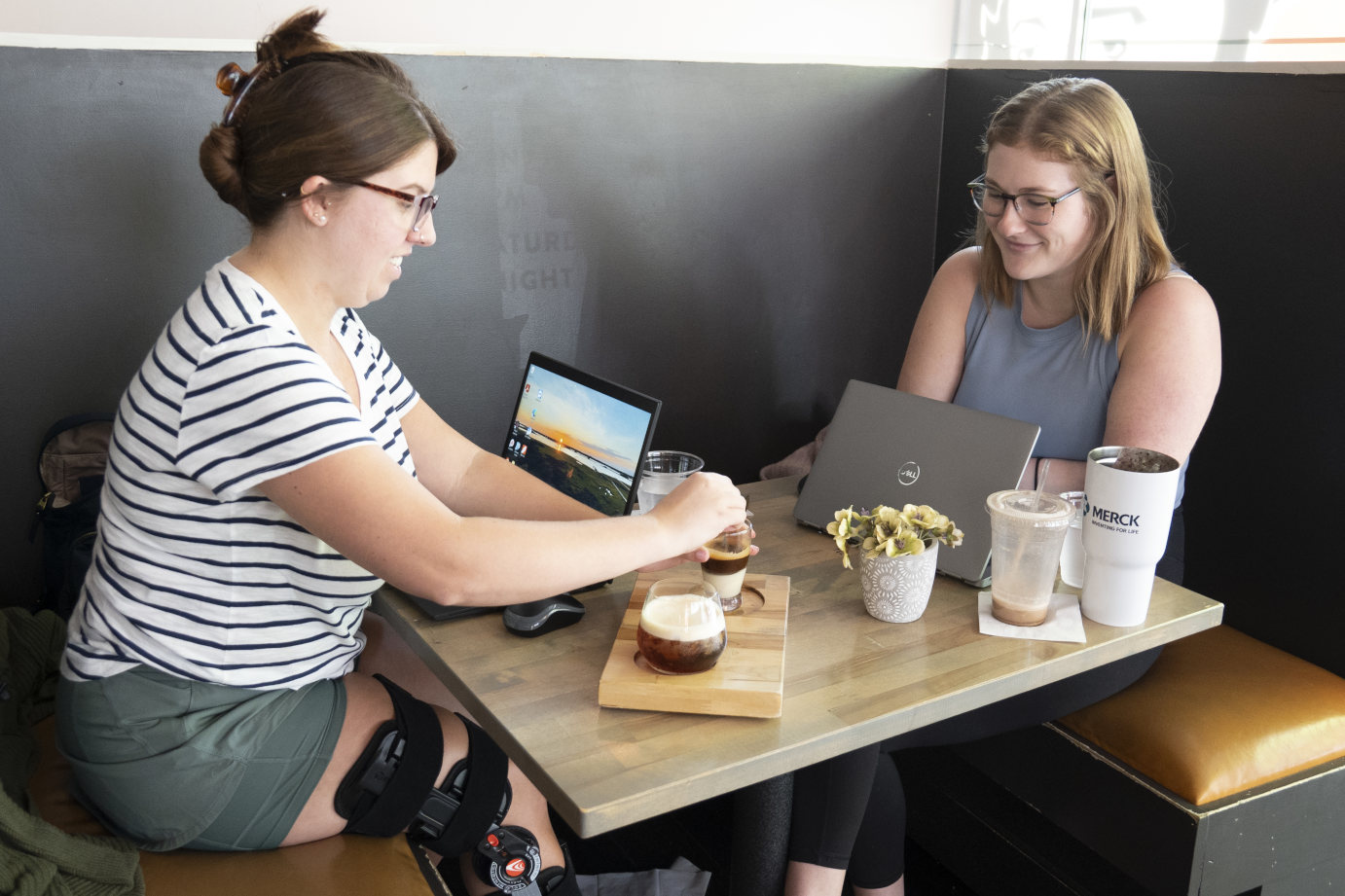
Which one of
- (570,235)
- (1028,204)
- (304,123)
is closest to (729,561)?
(304,123)

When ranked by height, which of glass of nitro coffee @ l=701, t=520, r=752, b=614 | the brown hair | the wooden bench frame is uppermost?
the brown hair

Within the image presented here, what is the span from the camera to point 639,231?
2383 mm

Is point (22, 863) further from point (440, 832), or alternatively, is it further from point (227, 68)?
point (227, 68)

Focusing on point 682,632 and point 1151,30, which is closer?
point 682,632

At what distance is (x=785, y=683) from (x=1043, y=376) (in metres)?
0.86

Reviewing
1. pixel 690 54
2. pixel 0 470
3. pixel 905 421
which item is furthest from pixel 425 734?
pixel 690 54

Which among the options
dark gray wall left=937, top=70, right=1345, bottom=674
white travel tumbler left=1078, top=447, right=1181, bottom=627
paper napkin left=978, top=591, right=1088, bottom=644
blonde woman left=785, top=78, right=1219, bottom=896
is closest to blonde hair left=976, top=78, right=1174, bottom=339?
blonde woman left=785, top=78, right=1219, bottom=896

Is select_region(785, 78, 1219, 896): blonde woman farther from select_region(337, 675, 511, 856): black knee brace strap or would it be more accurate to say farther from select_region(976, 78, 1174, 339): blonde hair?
select_region(337, 675, 511, 856): black knee brace strap

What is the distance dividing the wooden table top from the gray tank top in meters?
0.36

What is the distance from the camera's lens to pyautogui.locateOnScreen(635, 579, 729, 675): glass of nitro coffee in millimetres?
1177

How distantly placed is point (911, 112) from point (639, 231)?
79cm

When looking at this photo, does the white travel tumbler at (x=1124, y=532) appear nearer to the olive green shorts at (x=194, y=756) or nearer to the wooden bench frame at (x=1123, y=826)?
the wooden bench frame at (x=1123, y=826)

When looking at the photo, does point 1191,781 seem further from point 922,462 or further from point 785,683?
point 785,683

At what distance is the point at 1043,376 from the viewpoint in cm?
183
